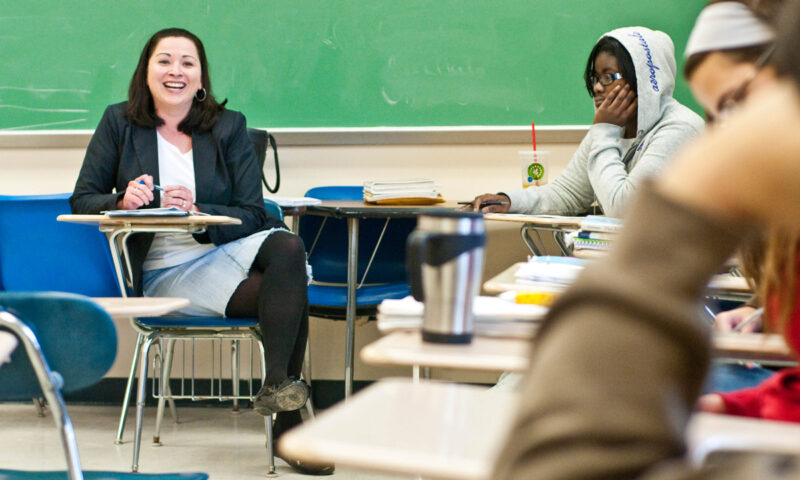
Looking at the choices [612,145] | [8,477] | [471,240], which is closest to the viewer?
[471,240]

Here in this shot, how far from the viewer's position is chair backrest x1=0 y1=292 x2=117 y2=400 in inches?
55.9

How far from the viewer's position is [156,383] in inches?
147

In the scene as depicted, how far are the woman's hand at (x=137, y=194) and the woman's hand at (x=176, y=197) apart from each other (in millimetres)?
A: 47

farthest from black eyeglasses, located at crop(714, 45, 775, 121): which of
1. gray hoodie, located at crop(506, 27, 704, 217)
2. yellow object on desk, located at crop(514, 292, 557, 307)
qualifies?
gray hoodie, located at crop(506, 27, 704, 217)

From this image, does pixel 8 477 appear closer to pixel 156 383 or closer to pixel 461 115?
pixel 156 383

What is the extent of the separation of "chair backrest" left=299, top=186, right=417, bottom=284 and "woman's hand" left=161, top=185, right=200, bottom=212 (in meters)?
0.76

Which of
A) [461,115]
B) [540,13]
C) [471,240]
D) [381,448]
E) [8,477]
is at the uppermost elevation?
[540,13]

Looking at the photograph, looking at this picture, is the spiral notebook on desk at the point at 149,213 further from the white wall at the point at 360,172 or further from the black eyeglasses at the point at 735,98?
the black eyeglasses at the point at 735,98

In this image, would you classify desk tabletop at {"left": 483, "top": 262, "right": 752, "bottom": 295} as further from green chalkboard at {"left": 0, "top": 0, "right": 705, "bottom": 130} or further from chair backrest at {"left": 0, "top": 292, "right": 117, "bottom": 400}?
green chalkboard at {"left": 0, "top": 0, "right": 705, "bottom": 130}

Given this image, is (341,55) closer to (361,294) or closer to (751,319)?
(361,294)

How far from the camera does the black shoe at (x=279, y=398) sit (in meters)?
2.68

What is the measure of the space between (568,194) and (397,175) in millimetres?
763

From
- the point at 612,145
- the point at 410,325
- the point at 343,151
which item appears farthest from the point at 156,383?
the point at 410,325

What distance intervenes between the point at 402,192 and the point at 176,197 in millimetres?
803
